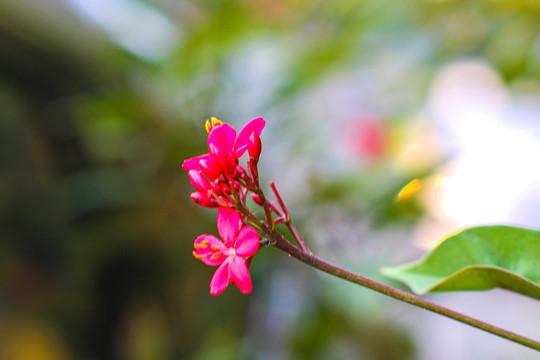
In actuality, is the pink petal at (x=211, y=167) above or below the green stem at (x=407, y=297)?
above

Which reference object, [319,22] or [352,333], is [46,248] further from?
[319,22]

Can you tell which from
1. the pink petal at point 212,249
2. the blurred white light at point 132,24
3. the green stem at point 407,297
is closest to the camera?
the green stem at point 407,297

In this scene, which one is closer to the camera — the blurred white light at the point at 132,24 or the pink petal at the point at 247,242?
the pink petal at the point at 247,242

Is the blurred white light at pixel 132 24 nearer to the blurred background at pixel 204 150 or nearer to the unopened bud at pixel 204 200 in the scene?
the blurred background at pixel 204 150

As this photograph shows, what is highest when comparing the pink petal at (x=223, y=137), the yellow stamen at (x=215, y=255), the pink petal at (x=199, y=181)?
the pink petal at (x=223, y=137)

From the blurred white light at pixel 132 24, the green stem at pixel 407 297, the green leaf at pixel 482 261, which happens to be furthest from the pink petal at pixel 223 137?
the blurred white light at pixel 132 24

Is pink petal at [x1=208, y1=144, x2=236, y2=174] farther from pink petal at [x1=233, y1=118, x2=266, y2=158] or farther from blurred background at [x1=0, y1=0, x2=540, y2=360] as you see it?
blurred background at [x1=0, y1=0, x2=540, y2=360]

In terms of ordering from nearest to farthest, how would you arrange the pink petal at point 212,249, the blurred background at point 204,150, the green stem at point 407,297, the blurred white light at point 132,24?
Answer: the green stem at point 407,297 < the pink petal at point 212,249 < the blurred background at point 204,150 < the blurred white light at point 132,24
